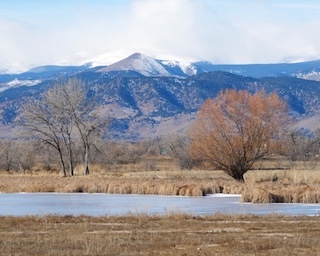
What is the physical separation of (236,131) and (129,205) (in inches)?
800

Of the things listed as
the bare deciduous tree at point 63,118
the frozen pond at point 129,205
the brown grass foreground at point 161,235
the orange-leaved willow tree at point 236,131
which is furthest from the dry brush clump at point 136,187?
the bare deciduous tree at point 63,118

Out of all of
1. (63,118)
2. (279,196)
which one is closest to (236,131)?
(279,196)

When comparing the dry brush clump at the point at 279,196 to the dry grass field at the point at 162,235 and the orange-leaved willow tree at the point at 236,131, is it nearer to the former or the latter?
the dry grass field at the point at 162,235

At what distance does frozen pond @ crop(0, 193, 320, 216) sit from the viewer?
30156 mm

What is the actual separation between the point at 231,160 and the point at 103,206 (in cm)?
1988

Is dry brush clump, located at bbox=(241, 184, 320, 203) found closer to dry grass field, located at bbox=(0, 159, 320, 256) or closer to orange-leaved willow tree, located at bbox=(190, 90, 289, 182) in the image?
dry grass field, located at bbox=(0, 159, 320, 256)

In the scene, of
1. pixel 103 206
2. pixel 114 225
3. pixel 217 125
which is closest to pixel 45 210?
pixel 103 206

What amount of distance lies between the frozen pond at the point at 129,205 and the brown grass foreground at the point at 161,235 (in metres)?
3.90

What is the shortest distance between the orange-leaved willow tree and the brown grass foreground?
88.3 feet

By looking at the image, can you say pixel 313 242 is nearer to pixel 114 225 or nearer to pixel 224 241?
pixel 224 241

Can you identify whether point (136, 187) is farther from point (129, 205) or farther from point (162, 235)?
point (162, 235)

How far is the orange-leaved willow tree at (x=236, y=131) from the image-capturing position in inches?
2069

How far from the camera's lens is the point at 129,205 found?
3438 centimetres

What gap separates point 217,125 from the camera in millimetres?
52531
